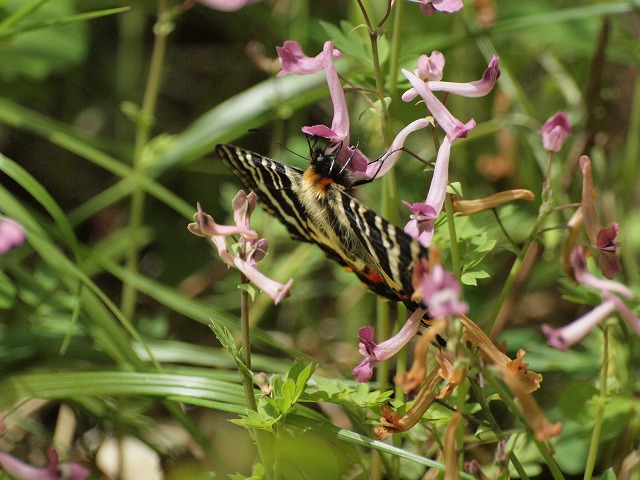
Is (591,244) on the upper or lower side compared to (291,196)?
lower

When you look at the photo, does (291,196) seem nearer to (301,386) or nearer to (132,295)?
(301,386)

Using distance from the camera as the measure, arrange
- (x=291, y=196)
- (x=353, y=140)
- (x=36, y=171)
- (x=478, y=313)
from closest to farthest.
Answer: (x=291, y=196)
(x=478, y=313)
(x=353, y=140)
(x=36, y=171)

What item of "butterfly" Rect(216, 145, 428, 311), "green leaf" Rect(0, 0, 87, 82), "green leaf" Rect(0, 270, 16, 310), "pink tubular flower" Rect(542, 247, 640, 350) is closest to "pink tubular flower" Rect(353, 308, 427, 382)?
"butterfly" Rect(216, 145, 428, 311)

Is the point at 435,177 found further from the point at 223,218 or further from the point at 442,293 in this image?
the point at 223,218

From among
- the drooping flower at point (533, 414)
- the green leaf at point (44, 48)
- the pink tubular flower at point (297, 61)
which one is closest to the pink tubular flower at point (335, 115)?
the pink tubular flower at point (297, 61)

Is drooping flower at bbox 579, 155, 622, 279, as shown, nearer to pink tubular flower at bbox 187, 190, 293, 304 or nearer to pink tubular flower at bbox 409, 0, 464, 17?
pink tubular flower at bbox 409, 0, 464, 17

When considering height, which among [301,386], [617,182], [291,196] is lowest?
[301,386]

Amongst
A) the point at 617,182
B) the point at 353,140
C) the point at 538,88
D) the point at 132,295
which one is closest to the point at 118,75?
the point at 353,140
